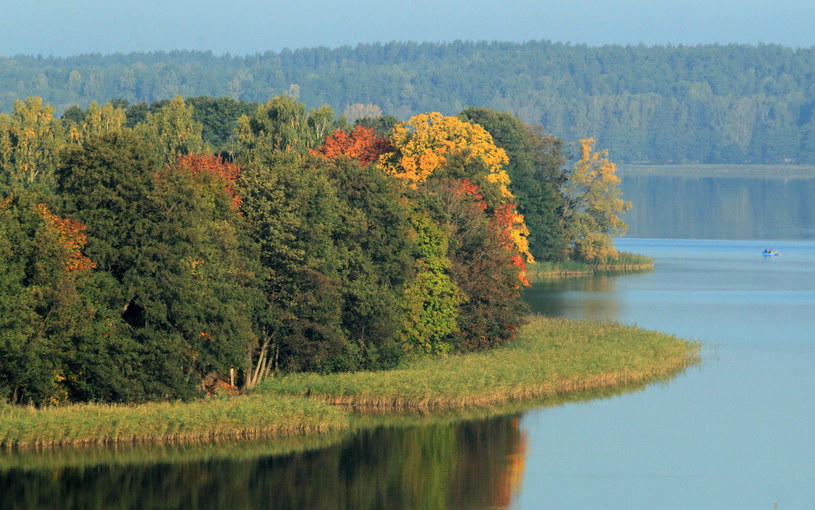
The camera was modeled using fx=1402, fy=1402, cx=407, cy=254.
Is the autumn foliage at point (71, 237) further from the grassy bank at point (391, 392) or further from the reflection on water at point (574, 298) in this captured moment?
the reflection on water at point (574, 298)

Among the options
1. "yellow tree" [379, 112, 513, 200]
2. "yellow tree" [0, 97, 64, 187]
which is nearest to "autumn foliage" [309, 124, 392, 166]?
"yellow tree" [379, 112, 513, 200]

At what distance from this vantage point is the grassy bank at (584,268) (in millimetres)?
128250

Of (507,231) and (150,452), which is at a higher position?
(507,231)

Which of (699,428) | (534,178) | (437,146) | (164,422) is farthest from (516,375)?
(534,178)

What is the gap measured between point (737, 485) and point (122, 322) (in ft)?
82.8

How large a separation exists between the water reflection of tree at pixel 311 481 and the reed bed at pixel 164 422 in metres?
1.77

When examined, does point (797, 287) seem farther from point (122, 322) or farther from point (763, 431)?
point (122, 322)

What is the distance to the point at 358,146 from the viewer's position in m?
99.4

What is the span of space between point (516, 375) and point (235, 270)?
1440 centimetres

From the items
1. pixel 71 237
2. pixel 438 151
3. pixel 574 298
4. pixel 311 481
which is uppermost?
pixel 438 151

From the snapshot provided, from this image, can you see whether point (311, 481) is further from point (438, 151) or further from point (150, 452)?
point (438, 151)

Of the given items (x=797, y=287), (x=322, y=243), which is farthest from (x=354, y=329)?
(x=797, y=287)

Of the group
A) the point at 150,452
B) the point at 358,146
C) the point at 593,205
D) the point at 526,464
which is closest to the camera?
the point at 150,452

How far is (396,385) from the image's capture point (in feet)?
209
